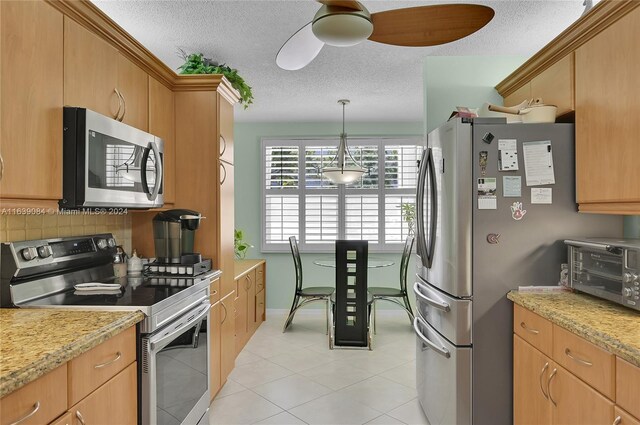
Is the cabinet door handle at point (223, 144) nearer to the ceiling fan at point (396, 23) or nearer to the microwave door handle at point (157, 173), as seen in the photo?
the microwave door handle at point (157, 173)

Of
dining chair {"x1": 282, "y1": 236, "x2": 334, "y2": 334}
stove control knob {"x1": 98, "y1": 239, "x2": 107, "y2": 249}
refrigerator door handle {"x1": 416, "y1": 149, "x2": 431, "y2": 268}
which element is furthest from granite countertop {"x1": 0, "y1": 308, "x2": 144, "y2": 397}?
dining chair {"x1": 282, "y1": 236, "x2": 334, "y2": 334}

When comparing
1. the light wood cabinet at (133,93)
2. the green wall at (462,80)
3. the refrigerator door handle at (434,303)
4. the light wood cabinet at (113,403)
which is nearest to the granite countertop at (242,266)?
the refrigerator door handle at (434,303)

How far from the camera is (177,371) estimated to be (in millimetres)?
2129

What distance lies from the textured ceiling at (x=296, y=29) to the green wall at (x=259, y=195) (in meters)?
0.95

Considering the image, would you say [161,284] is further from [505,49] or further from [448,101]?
[505,49]

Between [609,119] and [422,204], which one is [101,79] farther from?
[609,119]

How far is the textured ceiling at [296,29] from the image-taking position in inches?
94.2

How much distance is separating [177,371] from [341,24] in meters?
1.80

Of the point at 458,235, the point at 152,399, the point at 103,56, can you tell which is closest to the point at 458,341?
the point at 458,235

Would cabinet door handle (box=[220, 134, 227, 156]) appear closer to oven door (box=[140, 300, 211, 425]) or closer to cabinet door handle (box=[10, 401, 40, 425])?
oven door (box=[140, 300, 211, 425])

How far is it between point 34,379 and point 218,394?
83.6 inches

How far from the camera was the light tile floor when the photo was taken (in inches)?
109

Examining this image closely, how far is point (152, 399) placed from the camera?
1810mm

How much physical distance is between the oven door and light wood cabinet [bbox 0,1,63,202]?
0.76 metres
